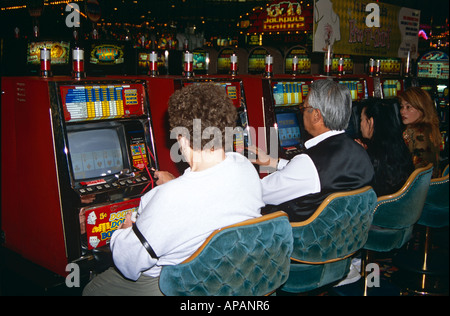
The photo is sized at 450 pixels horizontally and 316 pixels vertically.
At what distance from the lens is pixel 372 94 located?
18.1 feet

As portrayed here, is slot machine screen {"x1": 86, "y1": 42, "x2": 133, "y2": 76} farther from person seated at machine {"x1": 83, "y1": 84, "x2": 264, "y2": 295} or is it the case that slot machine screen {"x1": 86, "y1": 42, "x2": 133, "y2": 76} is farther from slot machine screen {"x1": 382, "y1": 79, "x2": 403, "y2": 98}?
slot machine screen {"x1": 382, "y1": 79, "x2": 403, "y2": 98}

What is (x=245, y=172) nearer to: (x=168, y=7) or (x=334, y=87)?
(x=334, y=87)

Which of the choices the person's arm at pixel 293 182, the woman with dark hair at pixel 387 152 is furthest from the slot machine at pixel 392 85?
the person's arm at pixel 293 182

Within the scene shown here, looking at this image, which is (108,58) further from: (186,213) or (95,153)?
(186,213)

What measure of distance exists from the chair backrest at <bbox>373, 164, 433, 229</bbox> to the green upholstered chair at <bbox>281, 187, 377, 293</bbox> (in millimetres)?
514

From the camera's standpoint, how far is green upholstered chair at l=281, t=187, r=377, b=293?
207cm

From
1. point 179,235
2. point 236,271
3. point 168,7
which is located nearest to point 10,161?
point 179,235

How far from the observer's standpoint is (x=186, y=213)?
5.32 ft

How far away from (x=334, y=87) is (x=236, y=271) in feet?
4.61

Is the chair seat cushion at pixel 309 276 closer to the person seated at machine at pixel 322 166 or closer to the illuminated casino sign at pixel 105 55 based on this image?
the person seated at machine at pixel 322 166

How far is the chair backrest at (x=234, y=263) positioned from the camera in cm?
155

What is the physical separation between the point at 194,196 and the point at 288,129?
2691 mm

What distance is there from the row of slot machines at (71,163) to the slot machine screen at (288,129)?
1.58 meters

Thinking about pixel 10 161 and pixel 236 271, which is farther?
pixel 10 161
